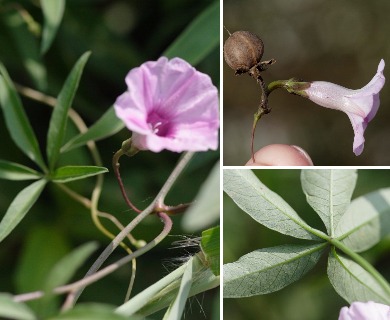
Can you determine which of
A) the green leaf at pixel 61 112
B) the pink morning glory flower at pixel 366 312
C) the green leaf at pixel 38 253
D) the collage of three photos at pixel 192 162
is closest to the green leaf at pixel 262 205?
the collage of three photos at pixel 192 162

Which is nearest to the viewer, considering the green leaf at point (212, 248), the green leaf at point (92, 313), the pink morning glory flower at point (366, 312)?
the green leaf at point (92, 313)

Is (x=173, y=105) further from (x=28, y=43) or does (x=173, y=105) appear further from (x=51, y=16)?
(x=28, y=43)

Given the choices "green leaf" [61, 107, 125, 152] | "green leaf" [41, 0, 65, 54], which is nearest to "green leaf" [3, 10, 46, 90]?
"green leaf" [41, 0, 65, 54]

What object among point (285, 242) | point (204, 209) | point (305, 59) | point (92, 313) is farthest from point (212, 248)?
point (305, 59)

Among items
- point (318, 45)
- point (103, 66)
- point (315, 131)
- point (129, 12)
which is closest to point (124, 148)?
point (103, 66)

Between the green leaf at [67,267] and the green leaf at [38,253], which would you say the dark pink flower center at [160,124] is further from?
the green leaf at [38,253]
